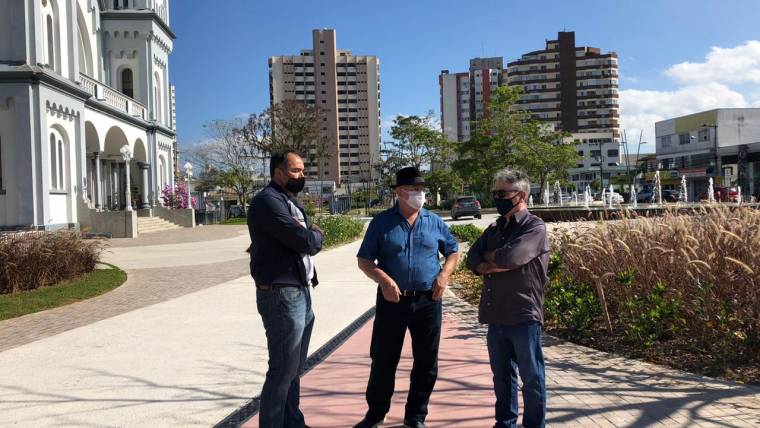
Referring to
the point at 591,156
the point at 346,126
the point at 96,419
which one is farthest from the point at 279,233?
the point at 346,126

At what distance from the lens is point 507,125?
5078 cm

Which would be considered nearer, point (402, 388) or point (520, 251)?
point (520, 251)

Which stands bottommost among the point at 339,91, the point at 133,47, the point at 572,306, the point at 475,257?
the point at 572,306

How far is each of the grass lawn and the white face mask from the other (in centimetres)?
783

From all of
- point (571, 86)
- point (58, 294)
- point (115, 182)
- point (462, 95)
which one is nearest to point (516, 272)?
point (58, 294)

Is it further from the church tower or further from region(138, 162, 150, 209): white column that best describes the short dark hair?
the church tower

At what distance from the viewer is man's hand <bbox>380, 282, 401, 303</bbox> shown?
4145 millimetres

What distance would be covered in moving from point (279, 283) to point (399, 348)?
0.94 m

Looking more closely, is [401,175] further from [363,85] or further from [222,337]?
[363,85]

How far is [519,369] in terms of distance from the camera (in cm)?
400

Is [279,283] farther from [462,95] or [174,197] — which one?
[462,95]

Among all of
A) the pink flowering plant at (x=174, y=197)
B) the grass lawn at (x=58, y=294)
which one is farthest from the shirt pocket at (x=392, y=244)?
the pink flowering plant at (x=174, y=197)

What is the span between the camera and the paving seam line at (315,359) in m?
4.68

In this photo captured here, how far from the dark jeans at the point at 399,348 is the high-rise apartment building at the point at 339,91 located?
139767 mm
